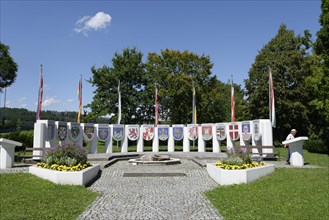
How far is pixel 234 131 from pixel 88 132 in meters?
10.4

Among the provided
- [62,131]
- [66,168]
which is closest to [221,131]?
[62,131]

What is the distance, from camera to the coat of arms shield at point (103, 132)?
23039 millimetres

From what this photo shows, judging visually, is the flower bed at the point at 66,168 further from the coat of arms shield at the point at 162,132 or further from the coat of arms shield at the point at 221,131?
the coat of arms shield at the point at 221,131

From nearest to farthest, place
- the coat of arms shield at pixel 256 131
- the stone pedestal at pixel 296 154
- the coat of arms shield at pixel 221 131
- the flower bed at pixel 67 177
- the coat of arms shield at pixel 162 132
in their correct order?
1. the flower bed at pixel 67 177
2. the stone pedestal at pixel 296 154
3. the coat of arms shield at pixel 256 131
4. the coat of arms shield at pixel 221 131
5. the coat of arms shield at pixel 162 132

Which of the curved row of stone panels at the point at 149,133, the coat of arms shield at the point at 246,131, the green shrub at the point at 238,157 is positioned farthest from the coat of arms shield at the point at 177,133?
the green shrub at the point at 238,157

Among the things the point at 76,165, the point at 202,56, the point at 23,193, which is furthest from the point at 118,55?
the point at 23,193

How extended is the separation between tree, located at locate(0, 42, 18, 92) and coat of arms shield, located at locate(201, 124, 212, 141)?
2042 cm

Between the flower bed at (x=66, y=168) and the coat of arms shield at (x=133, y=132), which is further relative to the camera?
the coat of arms shield at (x=133, y=132)

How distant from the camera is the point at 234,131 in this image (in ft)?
71.6

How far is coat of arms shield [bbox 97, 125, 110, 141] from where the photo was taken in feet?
75.6

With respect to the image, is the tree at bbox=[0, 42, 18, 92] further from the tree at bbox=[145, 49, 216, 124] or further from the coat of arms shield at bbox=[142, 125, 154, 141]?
the coat of arms shield at bbox=[142, 125, 154, 141]

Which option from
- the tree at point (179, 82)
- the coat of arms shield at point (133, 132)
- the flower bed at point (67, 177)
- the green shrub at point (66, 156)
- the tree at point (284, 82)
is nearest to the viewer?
the flower bed at point (67, 177)

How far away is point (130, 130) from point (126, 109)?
42.3ft

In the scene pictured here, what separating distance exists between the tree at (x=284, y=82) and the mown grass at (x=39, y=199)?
1085 inches
